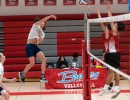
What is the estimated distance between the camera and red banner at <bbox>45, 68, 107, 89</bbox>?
10.8m

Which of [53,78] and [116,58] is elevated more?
[116,58]

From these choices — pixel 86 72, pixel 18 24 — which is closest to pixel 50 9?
pixel 18 24

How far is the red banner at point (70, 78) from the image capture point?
35.6ft

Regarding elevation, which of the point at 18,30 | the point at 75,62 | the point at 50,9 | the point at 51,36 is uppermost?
the point at 50,9

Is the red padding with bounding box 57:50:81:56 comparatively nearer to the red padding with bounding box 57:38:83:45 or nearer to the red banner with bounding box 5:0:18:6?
the red padding with bounding box 57:38:83:45

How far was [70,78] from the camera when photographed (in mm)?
10938

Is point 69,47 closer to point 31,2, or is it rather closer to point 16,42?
point 16,42

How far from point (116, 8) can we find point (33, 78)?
4.11 metres

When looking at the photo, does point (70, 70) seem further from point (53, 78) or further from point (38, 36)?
point (38, 36)

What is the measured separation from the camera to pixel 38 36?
8914 mm

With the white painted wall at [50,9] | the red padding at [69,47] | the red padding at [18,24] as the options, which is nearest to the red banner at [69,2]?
the white painted wall at [50,9]

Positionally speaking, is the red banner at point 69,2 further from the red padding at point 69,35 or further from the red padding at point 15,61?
the red padding at point 15,61

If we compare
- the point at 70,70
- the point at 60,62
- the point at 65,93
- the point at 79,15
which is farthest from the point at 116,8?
the point at 65,93

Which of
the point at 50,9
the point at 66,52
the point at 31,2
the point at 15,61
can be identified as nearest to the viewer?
the point at 15,61
